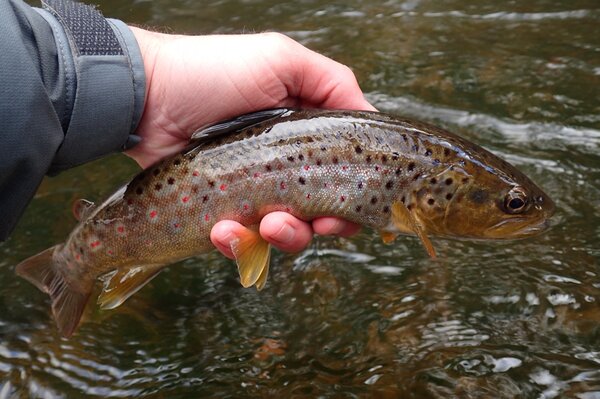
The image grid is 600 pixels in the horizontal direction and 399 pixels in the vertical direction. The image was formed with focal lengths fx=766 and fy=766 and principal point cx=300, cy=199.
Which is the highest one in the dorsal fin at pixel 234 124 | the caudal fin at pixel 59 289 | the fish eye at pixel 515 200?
the dorsal fin at pixel 234 124

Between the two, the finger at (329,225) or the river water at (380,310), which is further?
the river water at (380,310)

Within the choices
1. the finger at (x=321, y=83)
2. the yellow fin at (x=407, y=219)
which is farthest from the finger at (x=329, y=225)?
the finger at (x=321, y=83)

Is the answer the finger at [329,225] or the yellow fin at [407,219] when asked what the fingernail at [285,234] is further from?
the yellow fin at [407,219]

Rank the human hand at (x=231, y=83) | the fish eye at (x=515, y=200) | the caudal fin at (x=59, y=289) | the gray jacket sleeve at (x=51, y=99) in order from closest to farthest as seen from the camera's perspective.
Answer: the gray jacket sleeve at (x=51, y=99) → the fish eye at (x=515, y=200) → the human hand at (x=231, y=83) → the caudal fin at (x=59, y=289)

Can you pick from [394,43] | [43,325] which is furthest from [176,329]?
[394,43]

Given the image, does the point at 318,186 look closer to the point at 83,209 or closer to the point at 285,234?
the point at 285,234

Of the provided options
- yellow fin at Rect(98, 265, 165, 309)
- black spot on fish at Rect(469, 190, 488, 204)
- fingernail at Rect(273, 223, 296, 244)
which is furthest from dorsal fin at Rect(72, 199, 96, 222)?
black spot on fish at Rect(469, 190, 488, 204)

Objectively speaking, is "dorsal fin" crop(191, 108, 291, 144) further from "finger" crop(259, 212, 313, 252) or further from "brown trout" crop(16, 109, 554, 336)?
"finger" crop(259, 212, 313, 252)
